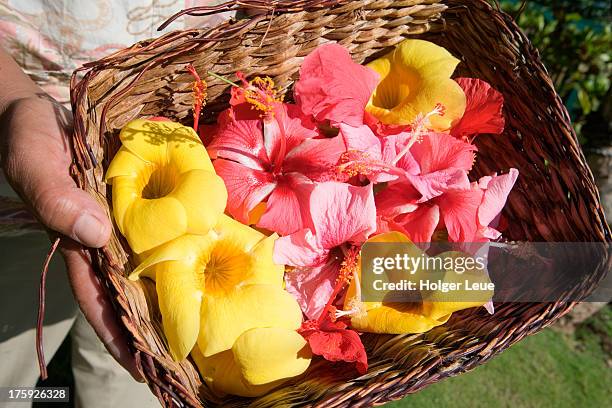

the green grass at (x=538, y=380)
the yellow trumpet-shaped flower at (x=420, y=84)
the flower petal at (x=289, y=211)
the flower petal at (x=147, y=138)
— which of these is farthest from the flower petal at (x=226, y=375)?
the green grass at (x=538, y=380)

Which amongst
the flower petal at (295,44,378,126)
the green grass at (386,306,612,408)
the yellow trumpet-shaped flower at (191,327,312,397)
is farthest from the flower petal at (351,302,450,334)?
the green grass at (386,306,612,408)

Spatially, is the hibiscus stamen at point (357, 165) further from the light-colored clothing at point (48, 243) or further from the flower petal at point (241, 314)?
the light-colored clothing at point (48, 243)

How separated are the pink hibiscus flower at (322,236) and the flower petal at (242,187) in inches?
3.5

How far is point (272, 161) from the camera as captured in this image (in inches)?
42.9

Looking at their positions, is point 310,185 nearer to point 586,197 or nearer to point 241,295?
point 241,295

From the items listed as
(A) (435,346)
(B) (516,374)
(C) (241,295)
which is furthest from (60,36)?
(B) (516,374)

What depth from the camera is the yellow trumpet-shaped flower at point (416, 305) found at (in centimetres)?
100

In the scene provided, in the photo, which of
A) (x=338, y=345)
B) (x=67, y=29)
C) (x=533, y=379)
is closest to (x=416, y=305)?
(x=338, y=345)

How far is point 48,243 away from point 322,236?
0.78 meters

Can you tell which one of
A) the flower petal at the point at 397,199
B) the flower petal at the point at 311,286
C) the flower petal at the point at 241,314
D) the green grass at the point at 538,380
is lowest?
the green grass at the point at 538,380

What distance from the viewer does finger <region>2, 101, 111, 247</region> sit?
830 millimetres

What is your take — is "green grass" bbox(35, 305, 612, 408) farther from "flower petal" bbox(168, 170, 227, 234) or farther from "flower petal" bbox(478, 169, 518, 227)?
"flower petal" bbox(168, 170, 227, 234)

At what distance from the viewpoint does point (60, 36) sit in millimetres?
1153

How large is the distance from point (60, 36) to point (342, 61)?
1.80 feet
